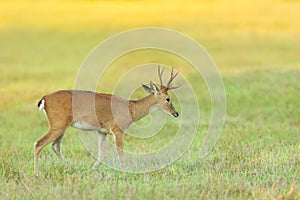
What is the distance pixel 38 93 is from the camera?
17266mm

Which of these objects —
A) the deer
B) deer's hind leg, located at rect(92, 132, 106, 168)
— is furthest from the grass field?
the deer

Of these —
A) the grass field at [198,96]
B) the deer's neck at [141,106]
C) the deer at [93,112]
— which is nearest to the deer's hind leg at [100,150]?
the deer at [93,112]

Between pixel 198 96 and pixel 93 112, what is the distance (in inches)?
263

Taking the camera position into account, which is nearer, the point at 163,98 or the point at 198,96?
the point at 163,98

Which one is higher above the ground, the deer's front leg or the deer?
the deer

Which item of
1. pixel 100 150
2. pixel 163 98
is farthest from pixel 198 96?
pixel 100 150

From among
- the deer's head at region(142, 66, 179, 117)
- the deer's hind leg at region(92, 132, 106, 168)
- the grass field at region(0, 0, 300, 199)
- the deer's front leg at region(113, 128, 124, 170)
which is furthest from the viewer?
the deer's head at region(142, 66, 179, 117)

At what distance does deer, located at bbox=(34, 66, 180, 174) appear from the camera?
29.3ft

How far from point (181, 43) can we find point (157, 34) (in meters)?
2.63

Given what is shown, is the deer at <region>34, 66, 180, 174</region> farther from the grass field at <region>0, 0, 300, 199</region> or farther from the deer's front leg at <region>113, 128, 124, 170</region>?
the grass field at <region>0, 0, 300, 199</region>

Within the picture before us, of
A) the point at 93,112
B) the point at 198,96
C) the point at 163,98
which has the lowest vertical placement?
the point at 93,112

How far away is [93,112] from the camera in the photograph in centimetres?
925

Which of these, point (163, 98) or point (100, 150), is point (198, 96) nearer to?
point (163, 98)

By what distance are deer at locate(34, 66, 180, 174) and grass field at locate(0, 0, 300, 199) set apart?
13.4 inches
